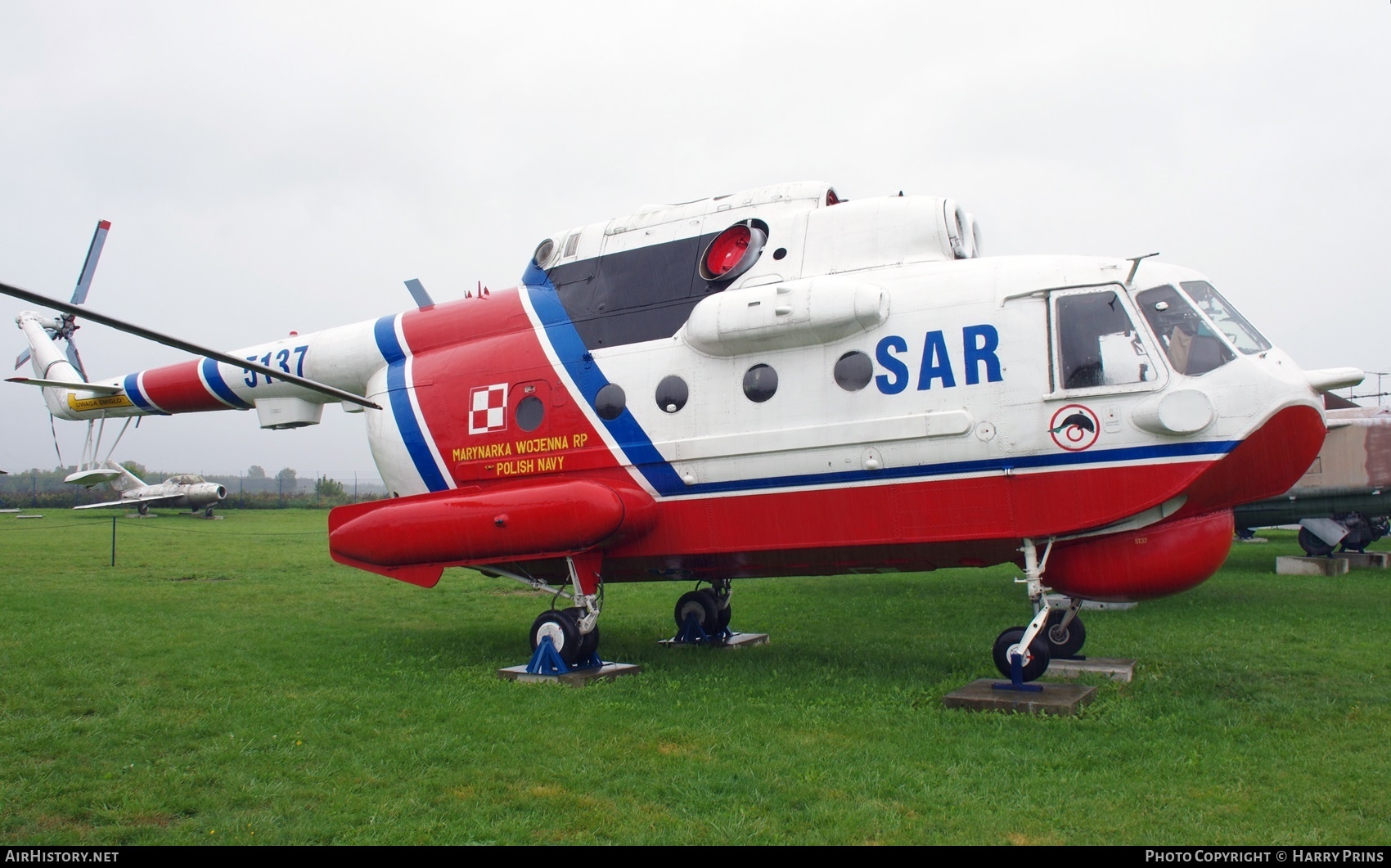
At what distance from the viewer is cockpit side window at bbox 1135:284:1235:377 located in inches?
295

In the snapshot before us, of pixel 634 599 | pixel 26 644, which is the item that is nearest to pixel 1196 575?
pixel 634 599

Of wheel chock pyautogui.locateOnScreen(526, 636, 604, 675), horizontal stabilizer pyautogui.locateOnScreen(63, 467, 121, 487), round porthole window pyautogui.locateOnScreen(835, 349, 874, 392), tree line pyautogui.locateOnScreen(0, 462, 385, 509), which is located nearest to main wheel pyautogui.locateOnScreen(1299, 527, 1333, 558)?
round porthole window pyautogui.locateOnScreen(835, 349, 874, 392)

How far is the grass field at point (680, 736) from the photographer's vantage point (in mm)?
5125

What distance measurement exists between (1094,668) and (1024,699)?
1840 mm

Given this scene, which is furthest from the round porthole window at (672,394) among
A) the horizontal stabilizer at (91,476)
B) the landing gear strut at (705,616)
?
the horizontal stabilizer at (91,476)

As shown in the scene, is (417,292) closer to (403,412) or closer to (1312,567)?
(403,412)

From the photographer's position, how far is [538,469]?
33.2ft

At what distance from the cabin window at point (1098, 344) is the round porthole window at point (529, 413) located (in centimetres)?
528

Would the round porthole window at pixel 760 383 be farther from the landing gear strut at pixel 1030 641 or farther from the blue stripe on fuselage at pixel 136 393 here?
the blue stripe on fuselage at pixel 136 393

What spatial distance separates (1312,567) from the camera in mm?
19141

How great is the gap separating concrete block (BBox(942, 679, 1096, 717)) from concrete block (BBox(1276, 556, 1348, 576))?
1403 centimetres

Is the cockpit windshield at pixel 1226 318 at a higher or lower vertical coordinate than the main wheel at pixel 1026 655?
higher

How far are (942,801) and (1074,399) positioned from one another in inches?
145
